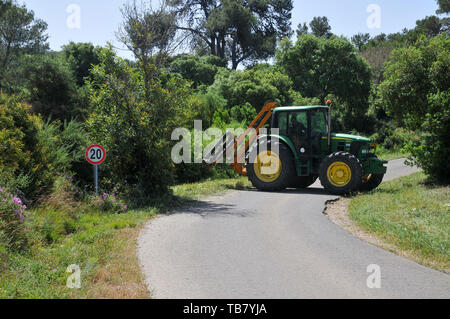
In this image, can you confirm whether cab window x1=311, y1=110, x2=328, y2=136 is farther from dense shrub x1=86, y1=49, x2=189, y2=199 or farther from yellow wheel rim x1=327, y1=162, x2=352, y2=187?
dense shrub x1=86, y1=49, x2=189, y2=199

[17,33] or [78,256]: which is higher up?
[17,33]

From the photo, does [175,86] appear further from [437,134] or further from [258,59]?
[258,59]

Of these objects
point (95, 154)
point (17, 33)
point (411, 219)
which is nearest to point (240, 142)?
point (95, 154)

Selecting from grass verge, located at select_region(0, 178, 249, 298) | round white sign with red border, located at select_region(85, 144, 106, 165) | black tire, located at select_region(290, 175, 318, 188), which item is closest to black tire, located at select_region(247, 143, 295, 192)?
black tire, located at select_region(290, 175, 318, 188)

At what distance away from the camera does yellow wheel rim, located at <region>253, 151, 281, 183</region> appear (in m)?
15.4

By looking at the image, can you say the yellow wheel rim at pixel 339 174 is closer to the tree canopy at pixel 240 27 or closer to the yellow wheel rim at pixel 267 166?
the yellow wheel rim at pixel 267 166

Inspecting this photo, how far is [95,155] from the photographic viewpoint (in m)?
12.2

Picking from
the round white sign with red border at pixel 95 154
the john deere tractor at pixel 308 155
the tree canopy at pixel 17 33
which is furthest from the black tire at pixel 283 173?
the tree canopy at pixel 17 33

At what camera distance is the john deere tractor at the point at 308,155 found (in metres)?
14.2

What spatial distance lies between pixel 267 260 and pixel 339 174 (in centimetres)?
789

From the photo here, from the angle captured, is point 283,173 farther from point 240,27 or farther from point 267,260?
point 240,27

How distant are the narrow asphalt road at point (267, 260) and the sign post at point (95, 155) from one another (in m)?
2.58

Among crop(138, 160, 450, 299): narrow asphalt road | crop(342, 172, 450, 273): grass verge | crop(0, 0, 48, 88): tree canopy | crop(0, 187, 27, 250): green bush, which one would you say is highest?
crop(0, 0, 48, 88): tree canopy

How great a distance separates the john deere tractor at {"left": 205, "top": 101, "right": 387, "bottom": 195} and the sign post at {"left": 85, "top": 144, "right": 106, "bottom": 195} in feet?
18.6
